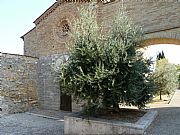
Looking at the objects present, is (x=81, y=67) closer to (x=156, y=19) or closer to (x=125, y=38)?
(x=125, y=38)

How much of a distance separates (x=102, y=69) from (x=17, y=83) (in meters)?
7.02

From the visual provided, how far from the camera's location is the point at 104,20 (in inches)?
392

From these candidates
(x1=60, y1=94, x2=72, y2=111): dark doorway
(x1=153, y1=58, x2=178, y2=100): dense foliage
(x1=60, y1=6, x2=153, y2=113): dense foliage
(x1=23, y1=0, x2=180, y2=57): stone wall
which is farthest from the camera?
(x1=153, y1=58, x2=178, y2=100): dense foliage

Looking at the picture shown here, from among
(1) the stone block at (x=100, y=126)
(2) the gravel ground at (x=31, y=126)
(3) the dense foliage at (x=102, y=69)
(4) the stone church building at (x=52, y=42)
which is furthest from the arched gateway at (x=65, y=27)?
(1) the stone block at (x=100, y=126)

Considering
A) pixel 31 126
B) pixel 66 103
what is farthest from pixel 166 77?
pixel 31 126

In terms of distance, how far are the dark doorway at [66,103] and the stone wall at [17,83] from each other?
1900 millimetres

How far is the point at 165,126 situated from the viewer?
252 inches

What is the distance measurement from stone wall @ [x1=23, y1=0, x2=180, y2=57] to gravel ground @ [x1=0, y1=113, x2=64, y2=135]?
13.4 ft

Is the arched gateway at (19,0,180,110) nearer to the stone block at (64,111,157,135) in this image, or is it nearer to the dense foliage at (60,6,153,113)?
the dense foliage at (60,6,153,113)

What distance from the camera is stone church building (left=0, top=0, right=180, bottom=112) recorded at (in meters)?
8.77

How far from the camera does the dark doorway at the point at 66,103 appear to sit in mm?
11175

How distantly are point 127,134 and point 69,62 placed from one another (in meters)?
2.81

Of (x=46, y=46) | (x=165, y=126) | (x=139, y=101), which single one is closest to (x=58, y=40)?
(x=46, y=46)

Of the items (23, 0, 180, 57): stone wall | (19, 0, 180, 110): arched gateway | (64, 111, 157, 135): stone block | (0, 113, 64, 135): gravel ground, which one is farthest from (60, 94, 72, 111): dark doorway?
(64, 111, 157, 135): stone block
